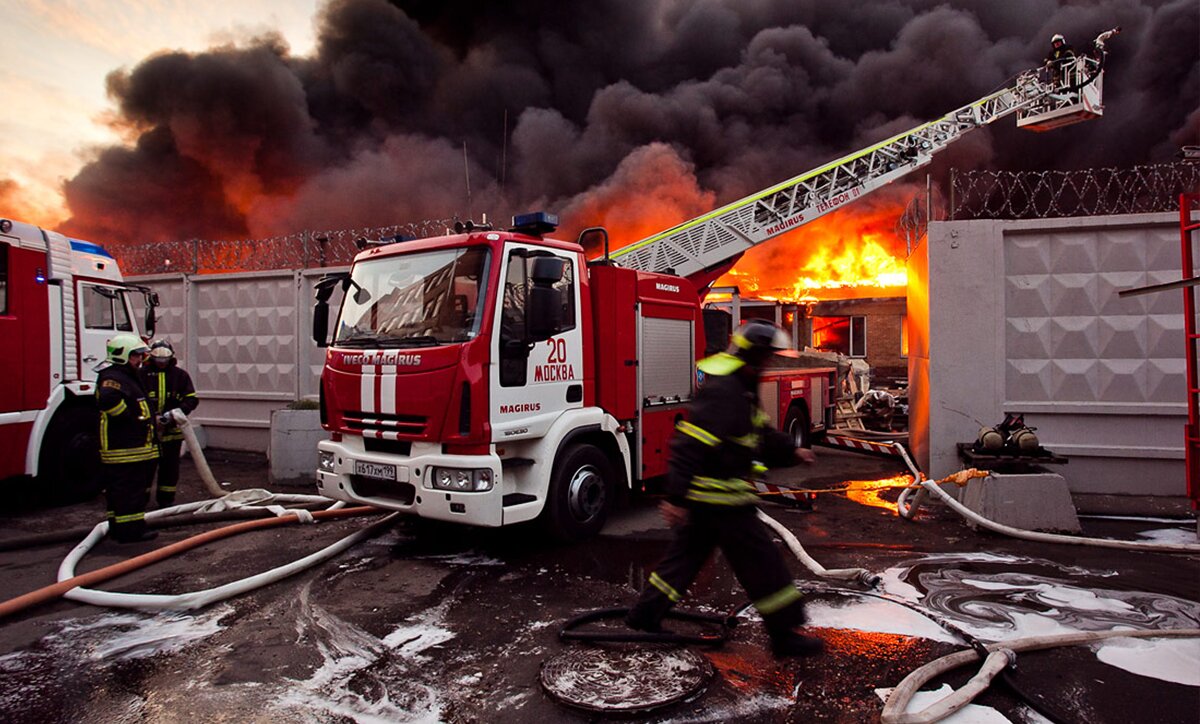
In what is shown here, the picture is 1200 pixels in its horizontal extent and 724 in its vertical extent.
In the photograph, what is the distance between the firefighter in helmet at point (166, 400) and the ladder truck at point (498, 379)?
7.28ft

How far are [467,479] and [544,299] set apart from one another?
1.36 m

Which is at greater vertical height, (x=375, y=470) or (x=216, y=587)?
(x=375, y=470)

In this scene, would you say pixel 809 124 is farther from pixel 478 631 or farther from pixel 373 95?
pixel 478 631

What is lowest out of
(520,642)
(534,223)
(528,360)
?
(520,642)

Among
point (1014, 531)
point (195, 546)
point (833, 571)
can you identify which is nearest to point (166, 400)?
point (195, 546)

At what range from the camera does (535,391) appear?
208 inches

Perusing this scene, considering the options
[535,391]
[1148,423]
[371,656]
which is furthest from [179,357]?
[1148,423]

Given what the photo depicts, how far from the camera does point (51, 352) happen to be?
7324 millimetres

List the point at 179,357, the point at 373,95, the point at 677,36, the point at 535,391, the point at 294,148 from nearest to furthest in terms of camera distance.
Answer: the point at 535,391, the point at 179,357, the point at 294,148, the point at 373,95, the point at 677,36

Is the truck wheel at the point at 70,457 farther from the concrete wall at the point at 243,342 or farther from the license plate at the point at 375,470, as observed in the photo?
the license plate at the point at 375,470

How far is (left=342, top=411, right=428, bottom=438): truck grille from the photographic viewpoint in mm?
4922

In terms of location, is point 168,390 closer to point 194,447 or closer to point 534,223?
point 194,447

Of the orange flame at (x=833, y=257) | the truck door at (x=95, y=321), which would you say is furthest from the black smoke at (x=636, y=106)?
the truck door at (x=95, y=321)

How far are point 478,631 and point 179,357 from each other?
9.32 metres
